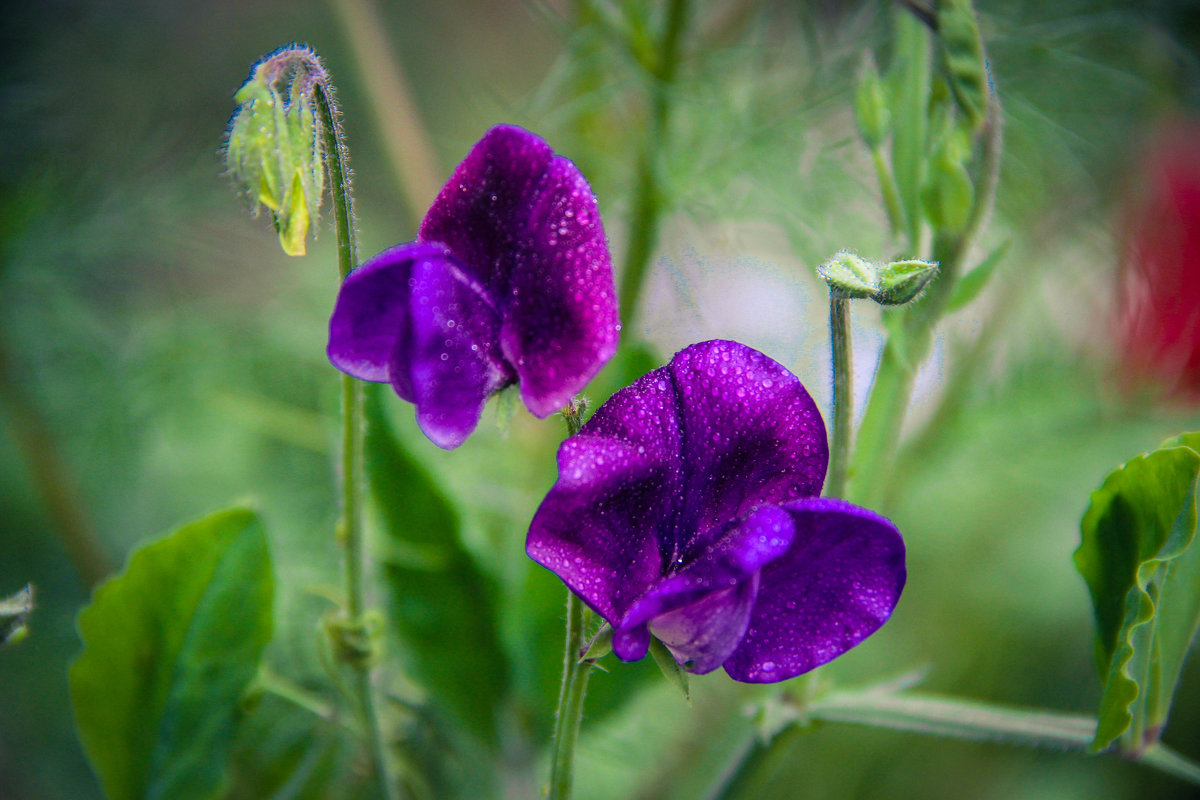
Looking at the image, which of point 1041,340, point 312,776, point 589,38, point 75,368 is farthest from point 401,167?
point 1041,340

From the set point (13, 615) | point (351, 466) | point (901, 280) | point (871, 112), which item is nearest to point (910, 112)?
point (871, 112)

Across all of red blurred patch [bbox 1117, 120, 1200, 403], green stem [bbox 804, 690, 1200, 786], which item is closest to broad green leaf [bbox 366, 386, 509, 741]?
green stem [bbox 804, 690, 1200, 786]

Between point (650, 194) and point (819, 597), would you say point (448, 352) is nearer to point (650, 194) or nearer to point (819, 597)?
point (819, 597)

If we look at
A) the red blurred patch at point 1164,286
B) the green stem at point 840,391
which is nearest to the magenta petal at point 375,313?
the green stem at point 840,391

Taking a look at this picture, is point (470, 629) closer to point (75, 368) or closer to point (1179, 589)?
point (1179, 589)

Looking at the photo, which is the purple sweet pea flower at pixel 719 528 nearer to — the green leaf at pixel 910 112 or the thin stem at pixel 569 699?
the thin stem at pixel 569 699
